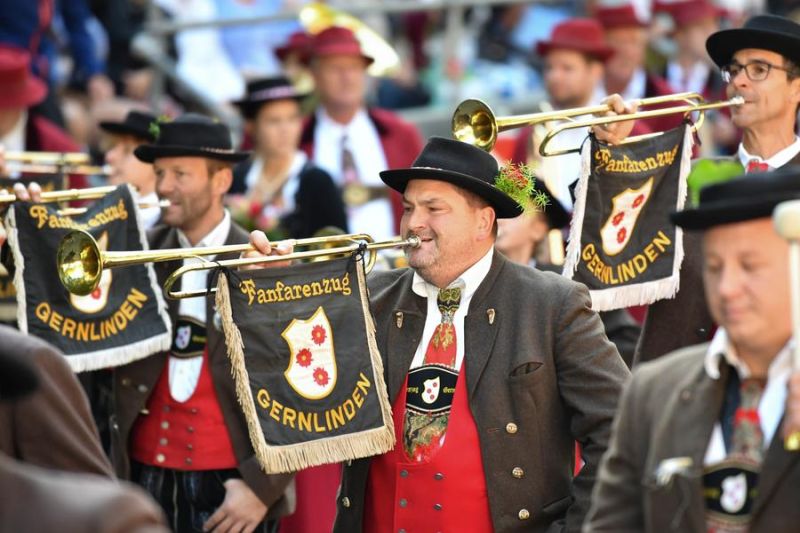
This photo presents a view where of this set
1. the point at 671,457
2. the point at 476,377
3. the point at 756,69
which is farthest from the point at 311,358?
the point at 756,69

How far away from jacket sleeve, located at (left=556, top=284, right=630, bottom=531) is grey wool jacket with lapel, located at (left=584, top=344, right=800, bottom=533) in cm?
128

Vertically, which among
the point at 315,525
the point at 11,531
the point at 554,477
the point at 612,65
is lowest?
the point at 315,525

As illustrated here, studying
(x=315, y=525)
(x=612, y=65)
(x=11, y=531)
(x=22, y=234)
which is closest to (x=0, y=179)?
(x=22, y=234)

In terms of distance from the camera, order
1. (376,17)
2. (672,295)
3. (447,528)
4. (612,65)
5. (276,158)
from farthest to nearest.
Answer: (376,17) < (612,65) < (276,158) < (672,295) < (447,528)

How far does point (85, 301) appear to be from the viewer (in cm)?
723

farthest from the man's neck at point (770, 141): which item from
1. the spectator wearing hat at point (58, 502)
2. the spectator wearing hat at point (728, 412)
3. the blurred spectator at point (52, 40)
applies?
the blurred spectator at point (52, 40)

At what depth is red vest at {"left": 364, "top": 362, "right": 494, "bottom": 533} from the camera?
6.16 meters

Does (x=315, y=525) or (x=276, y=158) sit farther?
(x=276, y=158)

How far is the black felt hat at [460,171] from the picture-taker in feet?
20.8

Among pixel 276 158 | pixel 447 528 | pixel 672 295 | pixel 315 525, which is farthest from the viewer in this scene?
pixel 276 158

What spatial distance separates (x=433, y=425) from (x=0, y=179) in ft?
10.3

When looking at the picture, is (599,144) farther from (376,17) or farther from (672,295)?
(376,17)

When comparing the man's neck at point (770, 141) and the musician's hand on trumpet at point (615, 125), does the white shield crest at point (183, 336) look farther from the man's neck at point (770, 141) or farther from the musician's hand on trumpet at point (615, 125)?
the man's neck at point (770, 141)

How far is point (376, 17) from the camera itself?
602 inches
